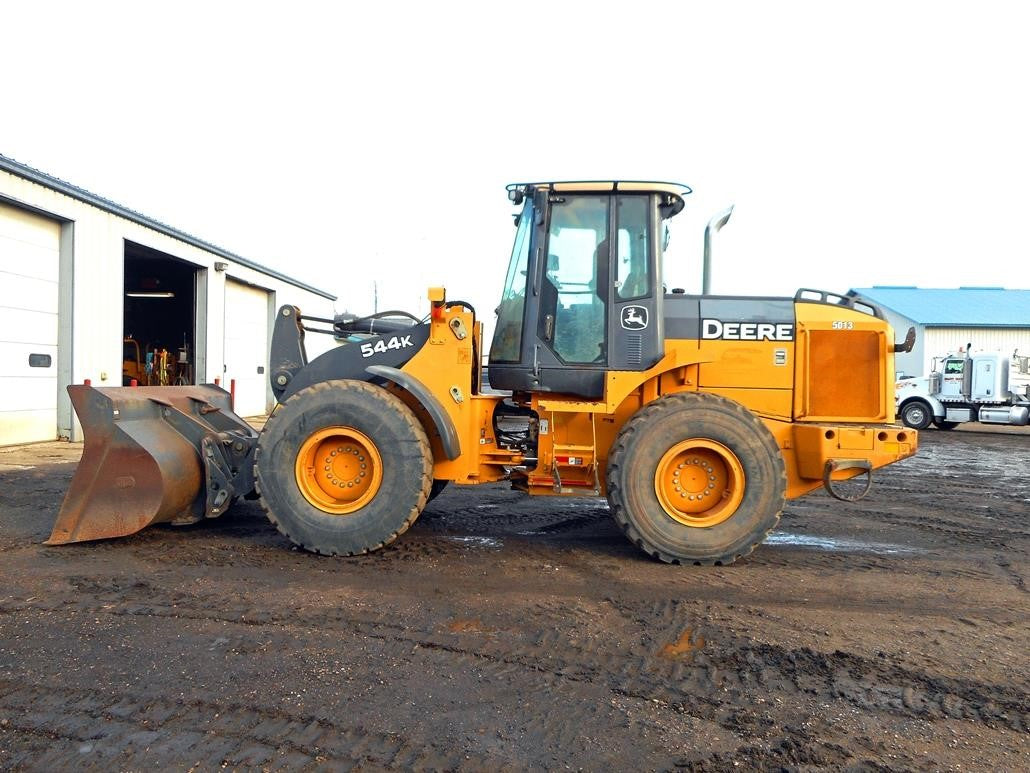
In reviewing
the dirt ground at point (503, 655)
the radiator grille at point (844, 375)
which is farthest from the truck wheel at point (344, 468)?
the radiator grille at point (844, 375)

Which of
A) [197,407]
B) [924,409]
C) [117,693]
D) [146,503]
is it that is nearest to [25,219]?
[197,407]

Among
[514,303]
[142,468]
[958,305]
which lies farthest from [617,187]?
[958,305]

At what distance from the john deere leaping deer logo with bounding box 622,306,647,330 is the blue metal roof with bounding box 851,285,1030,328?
35734mm

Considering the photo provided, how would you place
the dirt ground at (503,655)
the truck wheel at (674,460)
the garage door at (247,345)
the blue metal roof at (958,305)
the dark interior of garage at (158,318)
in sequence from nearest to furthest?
1. the dirt ground at (503,655)
2. the truck wheel at (674,460)
3. the dark interior of garage at (158,318)
4. the garage door at (247,345)
5. the blue metal roof at (958,305)

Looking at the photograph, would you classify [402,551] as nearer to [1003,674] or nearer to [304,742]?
[304,742]

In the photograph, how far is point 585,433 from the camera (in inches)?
226

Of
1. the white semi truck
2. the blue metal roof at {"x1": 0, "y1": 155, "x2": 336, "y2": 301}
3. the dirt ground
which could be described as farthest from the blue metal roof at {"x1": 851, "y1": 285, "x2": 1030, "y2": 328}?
the dirt ground

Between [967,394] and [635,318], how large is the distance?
20387 millimetres

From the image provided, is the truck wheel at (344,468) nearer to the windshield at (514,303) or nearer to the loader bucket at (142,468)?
the loader bucket at (142,468)

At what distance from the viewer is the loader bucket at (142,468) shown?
5.52 meters

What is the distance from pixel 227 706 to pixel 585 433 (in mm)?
3318

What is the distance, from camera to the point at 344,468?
18.2 ft

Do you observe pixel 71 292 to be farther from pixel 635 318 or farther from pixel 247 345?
pixel 635 318

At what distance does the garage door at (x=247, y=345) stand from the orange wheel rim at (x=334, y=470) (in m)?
14.8
